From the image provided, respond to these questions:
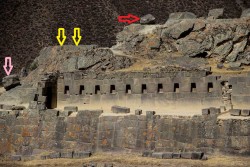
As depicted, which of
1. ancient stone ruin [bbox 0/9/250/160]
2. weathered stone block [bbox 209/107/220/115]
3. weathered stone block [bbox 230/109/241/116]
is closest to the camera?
weathered stone block [bbox 230/109/241/116]

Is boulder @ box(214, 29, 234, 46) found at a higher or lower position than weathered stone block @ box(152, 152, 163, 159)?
higher

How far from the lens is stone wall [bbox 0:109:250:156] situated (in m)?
22.6

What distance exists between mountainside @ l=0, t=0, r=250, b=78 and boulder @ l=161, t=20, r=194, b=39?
164ft

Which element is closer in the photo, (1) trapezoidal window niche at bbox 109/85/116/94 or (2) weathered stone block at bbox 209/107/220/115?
(2) weathered stone block at bbox 209/107/220/115

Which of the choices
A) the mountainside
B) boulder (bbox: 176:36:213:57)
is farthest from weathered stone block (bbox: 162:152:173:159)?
the mountainside

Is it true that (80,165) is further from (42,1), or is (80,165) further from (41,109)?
(42,1)

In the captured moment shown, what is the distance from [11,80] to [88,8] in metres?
71.6

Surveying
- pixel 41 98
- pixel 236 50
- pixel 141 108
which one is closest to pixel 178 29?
pixel 236 50

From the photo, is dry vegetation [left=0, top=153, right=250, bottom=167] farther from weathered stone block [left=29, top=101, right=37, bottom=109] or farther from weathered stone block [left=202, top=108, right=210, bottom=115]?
weathered stone block [left=29, top=101, right=37, bottom=109]

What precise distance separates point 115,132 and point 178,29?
13.1 m

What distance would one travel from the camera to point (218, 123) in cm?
2272

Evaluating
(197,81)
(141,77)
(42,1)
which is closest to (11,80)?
(141,77)

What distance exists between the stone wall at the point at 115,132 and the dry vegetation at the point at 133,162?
542mm

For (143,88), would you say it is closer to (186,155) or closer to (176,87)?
(176,87)
